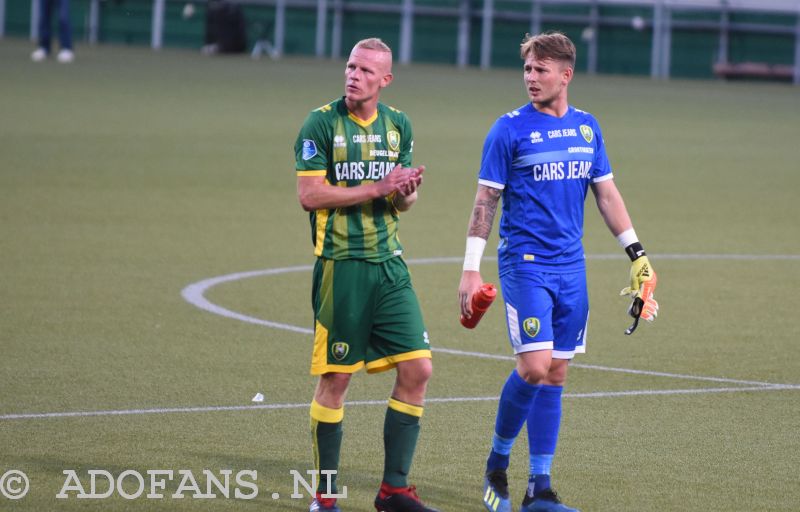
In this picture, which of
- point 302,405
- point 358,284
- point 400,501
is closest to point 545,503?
point 400,501

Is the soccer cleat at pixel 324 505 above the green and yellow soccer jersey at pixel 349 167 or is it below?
below

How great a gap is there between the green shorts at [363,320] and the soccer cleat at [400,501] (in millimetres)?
549

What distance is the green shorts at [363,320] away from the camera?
264 inches

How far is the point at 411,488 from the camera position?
6652 mm

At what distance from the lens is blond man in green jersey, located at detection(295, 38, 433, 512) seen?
668 centimetres

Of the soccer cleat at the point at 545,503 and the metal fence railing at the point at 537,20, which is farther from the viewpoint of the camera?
the metal fence railing at the point at 537,20

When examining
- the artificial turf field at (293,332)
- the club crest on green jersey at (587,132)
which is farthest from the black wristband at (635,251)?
the artificial turf field at (293,332)

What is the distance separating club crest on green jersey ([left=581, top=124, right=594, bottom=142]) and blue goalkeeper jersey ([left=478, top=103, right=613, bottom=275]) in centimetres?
1

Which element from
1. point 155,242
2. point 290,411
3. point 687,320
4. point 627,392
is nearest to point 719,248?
point 687,320

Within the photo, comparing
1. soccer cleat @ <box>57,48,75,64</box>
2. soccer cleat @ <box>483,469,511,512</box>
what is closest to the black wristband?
soccer cleat @ <box>483,469,511,512</box>

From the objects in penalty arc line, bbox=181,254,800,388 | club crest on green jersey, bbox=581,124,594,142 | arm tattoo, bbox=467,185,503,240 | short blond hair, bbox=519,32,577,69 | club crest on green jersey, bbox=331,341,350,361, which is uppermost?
short blond hair, bbox=519,32,577,69

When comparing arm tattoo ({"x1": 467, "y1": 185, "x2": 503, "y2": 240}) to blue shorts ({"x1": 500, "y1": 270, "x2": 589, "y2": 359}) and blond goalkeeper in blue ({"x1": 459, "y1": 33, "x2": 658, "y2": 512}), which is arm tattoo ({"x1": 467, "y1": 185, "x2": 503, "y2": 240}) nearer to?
blond goalkeeper in blue ({"x1": 459, "y1": 33, "x2": 658, "y2": 512})

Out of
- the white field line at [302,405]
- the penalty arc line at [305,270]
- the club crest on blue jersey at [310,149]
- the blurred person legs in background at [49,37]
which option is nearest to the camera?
the club crest on blue jersey at [310,149]

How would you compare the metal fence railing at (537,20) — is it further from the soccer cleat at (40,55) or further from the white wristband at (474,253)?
the white wristband at (474,253)
